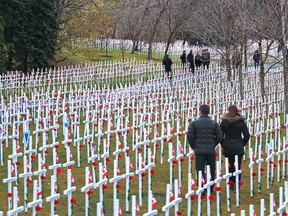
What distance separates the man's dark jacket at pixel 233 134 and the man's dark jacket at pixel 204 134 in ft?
2.09

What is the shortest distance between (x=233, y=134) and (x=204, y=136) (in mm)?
890

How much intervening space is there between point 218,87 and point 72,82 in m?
6.39

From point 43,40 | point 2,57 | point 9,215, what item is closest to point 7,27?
point 43,40

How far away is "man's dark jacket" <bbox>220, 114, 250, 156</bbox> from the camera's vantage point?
13.5m

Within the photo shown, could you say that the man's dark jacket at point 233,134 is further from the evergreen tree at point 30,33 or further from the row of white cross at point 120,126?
the evergreen tree at point 30,33

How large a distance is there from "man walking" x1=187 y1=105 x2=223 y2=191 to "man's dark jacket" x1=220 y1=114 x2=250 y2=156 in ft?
2.04

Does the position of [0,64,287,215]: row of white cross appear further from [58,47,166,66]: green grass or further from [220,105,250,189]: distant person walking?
[58,47,166,66]: green grass

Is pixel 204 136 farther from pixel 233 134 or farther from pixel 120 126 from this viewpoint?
pixel 120 126

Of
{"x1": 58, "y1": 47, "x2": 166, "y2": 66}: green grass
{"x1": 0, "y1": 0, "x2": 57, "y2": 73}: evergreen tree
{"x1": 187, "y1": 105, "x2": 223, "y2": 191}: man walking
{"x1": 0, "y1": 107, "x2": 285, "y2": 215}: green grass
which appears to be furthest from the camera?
{"x1": 58, "y1": 47, "x2": 166, "y2": 66}: green grass

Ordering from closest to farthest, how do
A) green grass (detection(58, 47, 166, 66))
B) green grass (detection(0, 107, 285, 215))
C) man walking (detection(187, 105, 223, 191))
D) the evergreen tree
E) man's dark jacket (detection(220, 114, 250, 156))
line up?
green grass (detection(0, 107, 285, 215)) < man walking (detection(187, 105, 223, 191)) < man's dark jacket (detection(220, 114, 250, 156)) < the evergreen tree < green grass (detection(58, 47, 166, 66))

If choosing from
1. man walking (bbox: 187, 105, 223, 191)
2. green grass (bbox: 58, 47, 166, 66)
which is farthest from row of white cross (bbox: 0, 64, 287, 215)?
green grass (bbox: 58, 47, 166, 66)

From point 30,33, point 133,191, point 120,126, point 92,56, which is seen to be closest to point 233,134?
point 133,191

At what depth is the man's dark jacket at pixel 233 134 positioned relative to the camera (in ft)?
44.3

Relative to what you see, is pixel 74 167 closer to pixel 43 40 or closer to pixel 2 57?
pixel 2 57
